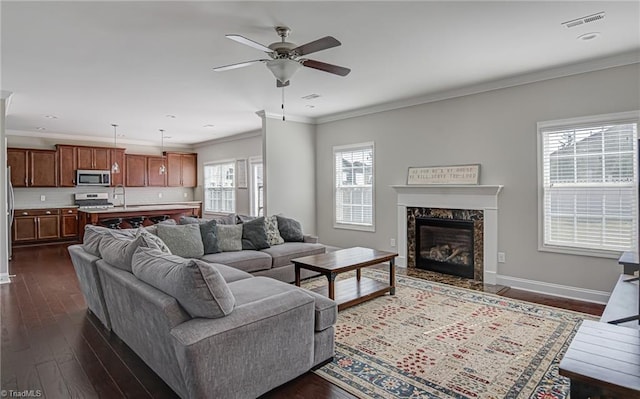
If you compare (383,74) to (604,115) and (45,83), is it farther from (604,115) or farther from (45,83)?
(45,83)

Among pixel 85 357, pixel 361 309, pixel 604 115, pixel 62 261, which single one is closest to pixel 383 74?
pixel 604 115

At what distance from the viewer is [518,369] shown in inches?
100

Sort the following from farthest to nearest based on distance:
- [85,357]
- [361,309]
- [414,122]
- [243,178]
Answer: [243,178], [414,122], [361,309], [85,357]

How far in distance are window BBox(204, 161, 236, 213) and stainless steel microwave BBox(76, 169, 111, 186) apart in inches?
98.0

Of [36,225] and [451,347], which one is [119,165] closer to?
[36,225]

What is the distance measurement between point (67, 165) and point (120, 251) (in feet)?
24.2

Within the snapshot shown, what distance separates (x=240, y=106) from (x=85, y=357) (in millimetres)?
4256

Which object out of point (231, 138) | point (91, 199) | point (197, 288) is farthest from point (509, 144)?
point (91, 199)

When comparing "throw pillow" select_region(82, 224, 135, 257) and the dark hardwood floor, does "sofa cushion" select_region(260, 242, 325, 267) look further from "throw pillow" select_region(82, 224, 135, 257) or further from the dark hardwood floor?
the dark hardwood floor

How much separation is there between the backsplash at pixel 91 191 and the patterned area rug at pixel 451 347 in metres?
8.32

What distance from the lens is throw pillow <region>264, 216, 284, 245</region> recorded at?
4.97m

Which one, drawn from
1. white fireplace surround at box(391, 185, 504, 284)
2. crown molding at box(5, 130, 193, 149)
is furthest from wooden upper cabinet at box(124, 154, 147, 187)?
white fireplace surround at box(391, 185, 504, 284)

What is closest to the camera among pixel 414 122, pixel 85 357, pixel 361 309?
pixel 85 357

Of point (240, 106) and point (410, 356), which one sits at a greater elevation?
point (240, 106)
